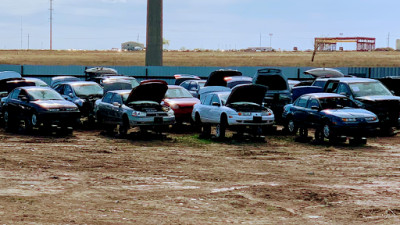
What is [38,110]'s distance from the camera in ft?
80.8

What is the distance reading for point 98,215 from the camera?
36.4 ft

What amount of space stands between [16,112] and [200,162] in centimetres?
1070

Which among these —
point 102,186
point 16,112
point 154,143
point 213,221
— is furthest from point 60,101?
point 213,221

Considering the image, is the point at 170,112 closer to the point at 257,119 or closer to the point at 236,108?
the point at 236,108

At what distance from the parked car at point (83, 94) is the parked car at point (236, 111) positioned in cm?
528

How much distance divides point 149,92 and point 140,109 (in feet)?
2.97

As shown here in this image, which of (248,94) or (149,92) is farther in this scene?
(149,92)

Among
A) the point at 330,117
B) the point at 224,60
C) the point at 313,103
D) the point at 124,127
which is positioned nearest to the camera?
the point at 330,117

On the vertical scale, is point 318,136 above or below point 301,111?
below

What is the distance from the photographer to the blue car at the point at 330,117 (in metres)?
21.8

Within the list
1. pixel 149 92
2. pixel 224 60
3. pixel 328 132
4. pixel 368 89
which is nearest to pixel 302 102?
pixel 328 132

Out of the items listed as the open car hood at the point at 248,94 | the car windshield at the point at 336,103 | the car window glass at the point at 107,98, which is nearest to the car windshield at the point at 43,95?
the car window glass at the point at 107,98

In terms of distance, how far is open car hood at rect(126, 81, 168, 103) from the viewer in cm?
2409

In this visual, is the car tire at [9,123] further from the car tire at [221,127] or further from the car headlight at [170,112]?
the car tire at [221,127]
